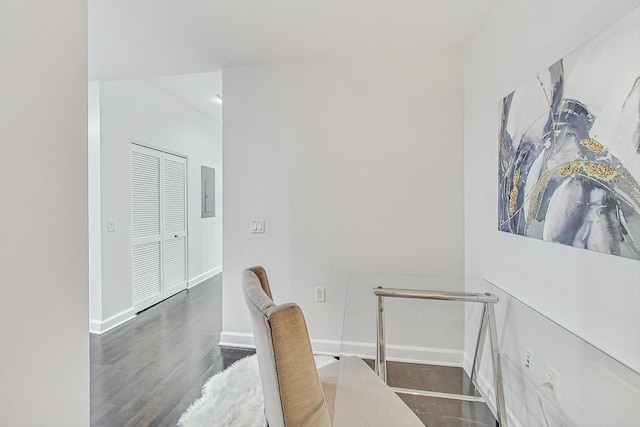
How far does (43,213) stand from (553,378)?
1.97 metres

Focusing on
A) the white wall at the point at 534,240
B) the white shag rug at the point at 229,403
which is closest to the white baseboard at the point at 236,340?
the white shag rug at the point at 229,403

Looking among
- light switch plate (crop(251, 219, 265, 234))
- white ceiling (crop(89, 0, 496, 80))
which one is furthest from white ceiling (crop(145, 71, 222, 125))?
light switch plate (crop(251, 219, 265, 234))

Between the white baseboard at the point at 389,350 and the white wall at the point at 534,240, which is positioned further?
the white baseboard at the point at 389,350

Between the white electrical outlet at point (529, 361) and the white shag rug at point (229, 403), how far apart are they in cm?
143

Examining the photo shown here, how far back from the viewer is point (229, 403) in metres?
1.80

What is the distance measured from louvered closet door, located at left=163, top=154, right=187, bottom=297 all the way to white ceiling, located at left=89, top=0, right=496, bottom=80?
1.61 meters

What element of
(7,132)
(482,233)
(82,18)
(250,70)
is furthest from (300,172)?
(7,132)

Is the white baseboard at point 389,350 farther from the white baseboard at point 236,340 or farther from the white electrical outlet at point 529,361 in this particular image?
the white electrical outlet at point 529,361

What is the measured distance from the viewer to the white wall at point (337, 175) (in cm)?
233

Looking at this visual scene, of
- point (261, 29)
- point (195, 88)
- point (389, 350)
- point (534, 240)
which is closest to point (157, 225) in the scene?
point (195, 88)

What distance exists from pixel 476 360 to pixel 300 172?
6.20 ft

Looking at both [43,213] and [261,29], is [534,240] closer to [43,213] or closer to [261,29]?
[43,213]

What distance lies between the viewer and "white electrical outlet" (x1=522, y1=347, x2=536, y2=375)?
1365 millimetres

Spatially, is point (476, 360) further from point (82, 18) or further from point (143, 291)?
point (143, 291)
